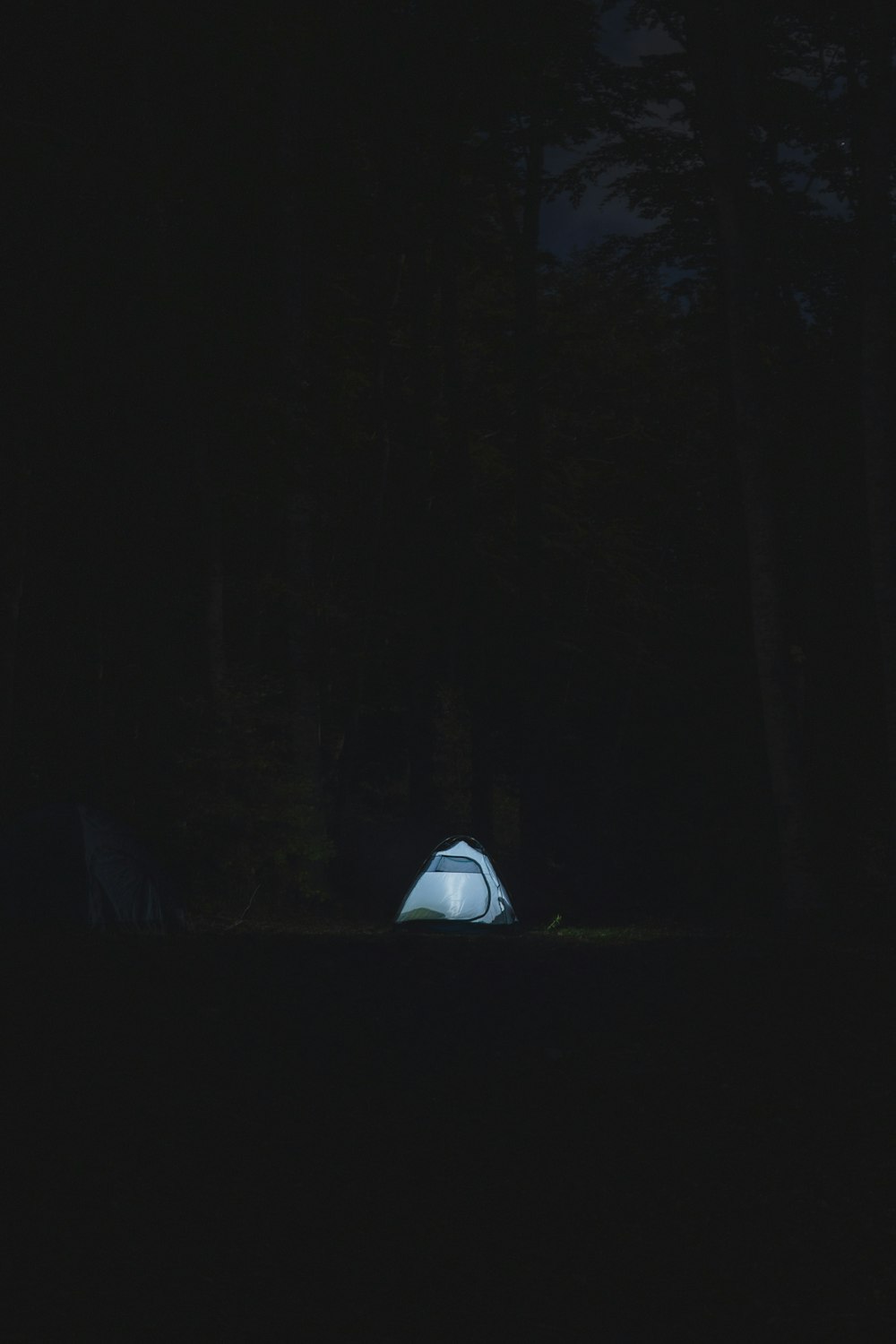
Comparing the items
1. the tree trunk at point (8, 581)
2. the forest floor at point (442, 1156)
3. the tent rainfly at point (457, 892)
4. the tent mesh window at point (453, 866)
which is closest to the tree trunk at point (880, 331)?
the forest floor at point (442, 1156)

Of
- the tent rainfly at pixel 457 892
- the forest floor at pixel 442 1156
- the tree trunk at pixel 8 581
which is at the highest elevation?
the tree trunk at pixel 8 581

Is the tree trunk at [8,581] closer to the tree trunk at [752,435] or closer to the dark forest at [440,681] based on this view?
the dark forest at [440,681]

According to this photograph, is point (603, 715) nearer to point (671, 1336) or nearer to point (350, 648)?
point (350, 648)

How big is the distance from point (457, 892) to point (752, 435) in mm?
6931

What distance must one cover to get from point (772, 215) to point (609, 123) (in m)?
5.75

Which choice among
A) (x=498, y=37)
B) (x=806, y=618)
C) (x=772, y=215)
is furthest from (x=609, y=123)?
(x=806, y=618)

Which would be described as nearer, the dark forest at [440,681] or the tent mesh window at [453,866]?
the dark forest at [440,681]

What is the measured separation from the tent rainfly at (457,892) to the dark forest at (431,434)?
239 cm

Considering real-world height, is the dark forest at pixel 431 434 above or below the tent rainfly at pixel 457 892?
above

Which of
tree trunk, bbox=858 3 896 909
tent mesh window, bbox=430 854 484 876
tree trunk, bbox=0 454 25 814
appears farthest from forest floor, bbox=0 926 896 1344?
tree trunk, bbox=0 454 25 814

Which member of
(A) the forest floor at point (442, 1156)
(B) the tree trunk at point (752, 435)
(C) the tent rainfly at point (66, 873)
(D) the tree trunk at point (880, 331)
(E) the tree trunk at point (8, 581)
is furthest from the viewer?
(E) the tree trunk at point (8, 581)

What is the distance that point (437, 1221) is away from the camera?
6.22 m

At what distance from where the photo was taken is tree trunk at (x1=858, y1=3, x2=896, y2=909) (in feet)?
46.1

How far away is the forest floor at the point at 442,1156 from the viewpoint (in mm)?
5473
